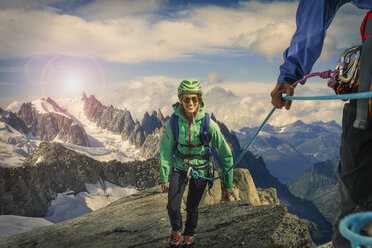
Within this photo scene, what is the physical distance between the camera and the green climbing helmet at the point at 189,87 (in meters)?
6.59

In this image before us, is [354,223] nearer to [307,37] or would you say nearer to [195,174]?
[307,37]

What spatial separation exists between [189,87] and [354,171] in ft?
15.2

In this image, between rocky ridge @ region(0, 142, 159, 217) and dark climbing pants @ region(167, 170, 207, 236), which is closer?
dark climbing pants @ region(167, 170, 207, 236)

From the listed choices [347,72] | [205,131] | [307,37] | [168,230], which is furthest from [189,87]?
[168,230]

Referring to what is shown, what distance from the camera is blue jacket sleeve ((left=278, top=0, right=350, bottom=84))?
3.25 metres

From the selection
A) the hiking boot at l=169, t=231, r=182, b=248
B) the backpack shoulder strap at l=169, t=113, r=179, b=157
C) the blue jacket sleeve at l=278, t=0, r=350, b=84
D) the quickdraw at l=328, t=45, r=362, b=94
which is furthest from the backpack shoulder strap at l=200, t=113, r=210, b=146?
the quickdraw at l=328, t=45, r=362, b=94

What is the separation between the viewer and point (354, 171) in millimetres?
2539

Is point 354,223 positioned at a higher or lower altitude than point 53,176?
higher

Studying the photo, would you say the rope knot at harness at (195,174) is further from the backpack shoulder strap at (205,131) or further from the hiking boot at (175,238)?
the hiking boot at (175,238)

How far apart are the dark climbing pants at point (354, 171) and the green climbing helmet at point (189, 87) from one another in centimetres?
420

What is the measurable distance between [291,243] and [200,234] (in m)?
3.06

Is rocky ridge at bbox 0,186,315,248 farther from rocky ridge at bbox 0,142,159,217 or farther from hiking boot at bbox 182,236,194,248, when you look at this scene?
rocky ridge at bbox 0,142,159,217

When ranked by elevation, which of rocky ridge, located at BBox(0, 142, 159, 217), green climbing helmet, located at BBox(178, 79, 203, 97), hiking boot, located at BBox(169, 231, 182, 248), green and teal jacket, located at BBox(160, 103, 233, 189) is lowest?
rocky ridge, located at BBox(0, 142, 159, 217)

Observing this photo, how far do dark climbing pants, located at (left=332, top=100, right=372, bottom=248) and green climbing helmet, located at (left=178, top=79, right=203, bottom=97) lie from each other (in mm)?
4203
